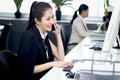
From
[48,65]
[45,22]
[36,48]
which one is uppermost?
[45,22]

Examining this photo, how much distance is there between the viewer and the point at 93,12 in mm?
5879

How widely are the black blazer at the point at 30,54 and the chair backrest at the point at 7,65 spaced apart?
0.15 metres

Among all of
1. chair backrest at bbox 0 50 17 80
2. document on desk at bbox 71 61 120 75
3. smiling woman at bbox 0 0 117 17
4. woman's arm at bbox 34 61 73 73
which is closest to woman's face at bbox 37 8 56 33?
woman's arm at bbox 34 61 73 73

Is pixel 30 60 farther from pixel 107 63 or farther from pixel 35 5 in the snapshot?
pixel 107 63

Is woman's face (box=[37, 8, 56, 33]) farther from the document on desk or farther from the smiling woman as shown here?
the smiling woman

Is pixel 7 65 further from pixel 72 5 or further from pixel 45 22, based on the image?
pixel 72 5

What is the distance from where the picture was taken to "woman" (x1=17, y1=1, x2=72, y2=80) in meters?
2.04

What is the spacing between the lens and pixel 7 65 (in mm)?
1734

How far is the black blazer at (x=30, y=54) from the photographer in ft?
6.67

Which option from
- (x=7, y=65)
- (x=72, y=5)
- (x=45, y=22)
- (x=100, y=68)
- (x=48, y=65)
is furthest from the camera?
(x=72, y=5)

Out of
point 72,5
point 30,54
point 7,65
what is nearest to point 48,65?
point 30,54

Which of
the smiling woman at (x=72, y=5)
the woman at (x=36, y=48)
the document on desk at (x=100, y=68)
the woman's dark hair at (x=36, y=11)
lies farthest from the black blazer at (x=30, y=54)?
the smiling woman at (x=72, y=5)

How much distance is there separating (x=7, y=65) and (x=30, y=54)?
0.34 metres

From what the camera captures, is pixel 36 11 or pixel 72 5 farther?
pixel 72 5
